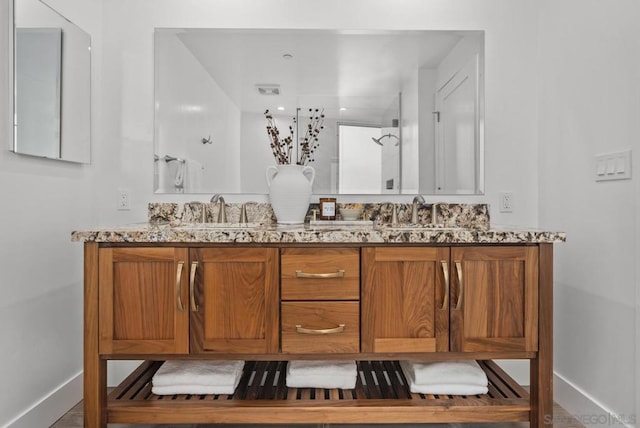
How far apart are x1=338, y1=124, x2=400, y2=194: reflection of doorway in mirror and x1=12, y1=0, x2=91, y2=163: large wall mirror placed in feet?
4.17

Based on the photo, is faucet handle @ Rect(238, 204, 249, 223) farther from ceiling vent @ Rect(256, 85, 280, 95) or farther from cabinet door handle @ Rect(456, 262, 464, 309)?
cabinet door handle @ Rect(456, 262, 464, 309)

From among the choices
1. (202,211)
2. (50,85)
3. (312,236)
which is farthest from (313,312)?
(50,85)

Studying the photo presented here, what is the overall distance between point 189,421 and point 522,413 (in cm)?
123

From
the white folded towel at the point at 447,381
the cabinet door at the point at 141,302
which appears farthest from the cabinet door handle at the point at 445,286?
the cabinet door at the point at 141,302

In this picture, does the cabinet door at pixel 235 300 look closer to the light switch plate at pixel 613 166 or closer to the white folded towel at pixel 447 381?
the white folded towel at pixel 447 381

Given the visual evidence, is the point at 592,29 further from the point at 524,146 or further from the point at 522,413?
the point at 522,413

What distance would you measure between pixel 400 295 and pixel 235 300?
1.96 feet

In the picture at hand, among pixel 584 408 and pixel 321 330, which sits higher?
pixel 321 330

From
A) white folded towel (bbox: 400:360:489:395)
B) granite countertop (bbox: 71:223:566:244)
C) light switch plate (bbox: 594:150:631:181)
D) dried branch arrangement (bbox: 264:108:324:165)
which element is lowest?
white folded towel (bbox: 400:360:489:395)

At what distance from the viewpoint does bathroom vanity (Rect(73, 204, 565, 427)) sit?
1487mm

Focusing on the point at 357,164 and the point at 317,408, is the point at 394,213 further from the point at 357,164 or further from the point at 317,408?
the point at 317,408

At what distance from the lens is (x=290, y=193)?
1.86 metres

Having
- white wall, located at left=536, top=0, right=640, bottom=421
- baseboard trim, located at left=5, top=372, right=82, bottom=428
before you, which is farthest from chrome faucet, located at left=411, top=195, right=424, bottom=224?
baseboard trim, located at left=5, top=372, right=82, bottom=428

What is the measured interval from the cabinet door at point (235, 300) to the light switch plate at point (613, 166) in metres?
1.34
